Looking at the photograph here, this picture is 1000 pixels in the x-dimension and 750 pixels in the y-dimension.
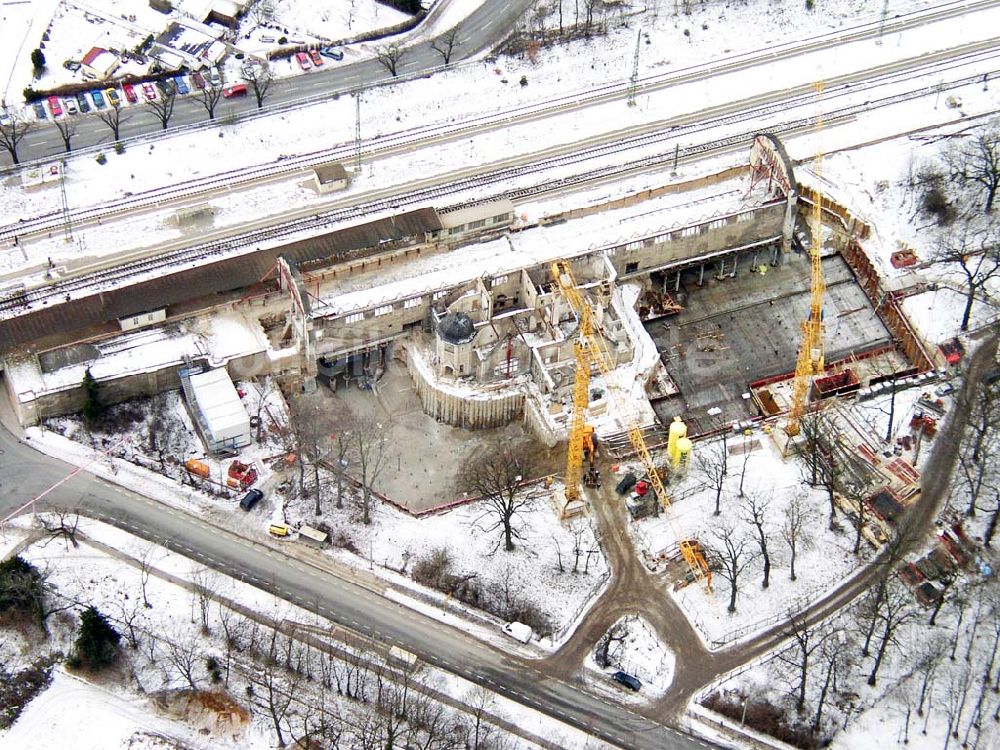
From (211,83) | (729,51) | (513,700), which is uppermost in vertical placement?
(729,51)

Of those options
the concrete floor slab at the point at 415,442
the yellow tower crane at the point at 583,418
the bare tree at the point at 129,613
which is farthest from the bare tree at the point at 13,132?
the yellow tower crane at the point at 583,418

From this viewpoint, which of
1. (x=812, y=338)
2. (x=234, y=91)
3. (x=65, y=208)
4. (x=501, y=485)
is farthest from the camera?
(x=234, y=91)

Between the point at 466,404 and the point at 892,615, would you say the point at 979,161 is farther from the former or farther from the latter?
the point at 466,404

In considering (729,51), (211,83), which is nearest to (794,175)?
(729,51)

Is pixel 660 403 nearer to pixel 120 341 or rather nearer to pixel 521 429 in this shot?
pixel 521 429

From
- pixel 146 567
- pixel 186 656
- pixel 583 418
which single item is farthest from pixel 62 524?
pixel 583 418

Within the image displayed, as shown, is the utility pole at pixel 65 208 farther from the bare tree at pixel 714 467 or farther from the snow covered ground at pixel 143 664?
the bare tree at pixel 714 467
